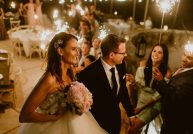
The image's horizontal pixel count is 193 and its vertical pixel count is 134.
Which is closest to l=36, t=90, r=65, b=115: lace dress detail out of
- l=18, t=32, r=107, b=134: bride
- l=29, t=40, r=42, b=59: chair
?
l=18, t=32, r=107, b=134: bride

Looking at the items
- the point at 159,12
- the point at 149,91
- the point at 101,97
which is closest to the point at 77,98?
the point at 101,97

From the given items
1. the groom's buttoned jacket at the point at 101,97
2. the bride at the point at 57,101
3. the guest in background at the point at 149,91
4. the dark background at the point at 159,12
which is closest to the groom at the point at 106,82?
the groom's buttoned jacket at the point at 101,97

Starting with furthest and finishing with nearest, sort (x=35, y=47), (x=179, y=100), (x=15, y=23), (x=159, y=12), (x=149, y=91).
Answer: (x=15, y=23), (x=159, y=12), (x=35, y=47), (x=149, y=91), (x=179, y=100)

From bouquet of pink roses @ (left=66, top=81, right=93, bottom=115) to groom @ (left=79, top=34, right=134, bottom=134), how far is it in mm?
481

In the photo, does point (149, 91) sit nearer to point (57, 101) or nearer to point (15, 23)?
point (57, 101)

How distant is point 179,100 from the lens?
2.77 metres

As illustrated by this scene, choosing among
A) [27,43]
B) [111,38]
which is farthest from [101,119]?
[27,43]

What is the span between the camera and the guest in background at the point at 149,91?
11.6 feet

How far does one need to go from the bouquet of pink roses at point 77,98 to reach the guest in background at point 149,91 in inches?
56.0

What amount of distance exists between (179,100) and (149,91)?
84 centimetres

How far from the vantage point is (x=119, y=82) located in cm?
312

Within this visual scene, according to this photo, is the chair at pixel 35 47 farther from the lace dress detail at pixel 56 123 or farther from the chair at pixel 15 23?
the lace dress detail at pixel 56 123

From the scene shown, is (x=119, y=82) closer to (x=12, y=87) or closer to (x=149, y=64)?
(x=149, y=64)

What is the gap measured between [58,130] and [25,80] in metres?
5.21
